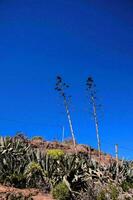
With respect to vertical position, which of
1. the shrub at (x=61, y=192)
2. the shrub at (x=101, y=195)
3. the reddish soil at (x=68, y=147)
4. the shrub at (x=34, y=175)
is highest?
the reddish soil at (x=68, y=147)

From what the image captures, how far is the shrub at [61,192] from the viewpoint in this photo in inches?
675

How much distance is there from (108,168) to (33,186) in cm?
469

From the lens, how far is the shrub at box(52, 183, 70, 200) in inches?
675

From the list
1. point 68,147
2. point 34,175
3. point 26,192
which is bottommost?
point 26,192

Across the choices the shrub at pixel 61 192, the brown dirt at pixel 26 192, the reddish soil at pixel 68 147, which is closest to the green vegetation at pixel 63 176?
the shrub at pixel 61 192

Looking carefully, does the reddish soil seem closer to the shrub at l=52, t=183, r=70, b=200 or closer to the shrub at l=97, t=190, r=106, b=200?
the shrub at l=52, t=183, r=70, b=200

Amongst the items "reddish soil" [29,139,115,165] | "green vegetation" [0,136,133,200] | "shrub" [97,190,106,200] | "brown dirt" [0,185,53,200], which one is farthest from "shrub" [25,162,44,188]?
"reddish soil" [29,139,115,165]

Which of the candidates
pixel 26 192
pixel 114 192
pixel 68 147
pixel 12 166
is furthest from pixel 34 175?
pixel 68 147

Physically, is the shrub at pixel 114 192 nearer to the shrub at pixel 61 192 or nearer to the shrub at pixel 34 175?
the shrub at pixel 61 192

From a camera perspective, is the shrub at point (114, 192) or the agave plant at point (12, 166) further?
the agave plant at point (12, 166)

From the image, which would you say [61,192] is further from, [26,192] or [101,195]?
[101,195]

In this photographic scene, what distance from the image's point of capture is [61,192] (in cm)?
1728

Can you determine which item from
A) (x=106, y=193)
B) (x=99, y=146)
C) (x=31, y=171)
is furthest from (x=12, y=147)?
(x=99, y=146)

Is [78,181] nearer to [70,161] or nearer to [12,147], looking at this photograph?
[70,161]
